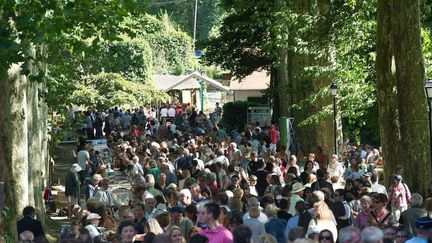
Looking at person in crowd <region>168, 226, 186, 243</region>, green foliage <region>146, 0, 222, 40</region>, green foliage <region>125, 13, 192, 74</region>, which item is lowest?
person in crowd <region>168, 226, 186, 243</region>

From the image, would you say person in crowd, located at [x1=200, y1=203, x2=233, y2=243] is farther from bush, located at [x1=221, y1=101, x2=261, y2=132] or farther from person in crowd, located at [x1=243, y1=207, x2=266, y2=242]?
bush, located at [x1=221, y1=101, x2=261, y2=132]

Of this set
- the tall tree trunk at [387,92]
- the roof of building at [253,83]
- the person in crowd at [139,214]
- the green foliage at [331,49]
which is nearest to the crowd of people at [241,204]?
the person in crowd at [139,214]

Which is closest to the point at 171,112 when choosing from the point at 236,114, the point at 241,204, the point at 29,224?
the point at 236,114

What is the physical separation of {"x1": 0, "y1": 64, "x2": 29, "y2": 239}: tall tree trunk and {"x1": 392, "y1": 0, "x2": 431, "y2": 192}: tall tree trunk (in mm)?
7515

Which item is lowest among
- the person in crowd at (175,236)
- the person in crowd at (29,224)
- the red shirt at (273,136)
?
the person in crowd at (29,224)

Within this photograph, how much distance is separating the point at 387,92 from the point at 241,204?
628 centimetres

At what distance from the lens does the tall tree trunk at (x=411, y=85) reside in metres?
20.1

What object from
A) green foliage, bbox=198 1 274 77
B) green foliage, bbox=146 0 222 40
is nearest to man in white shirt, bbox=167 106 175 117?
green foliage, bbox=198 1 274 77

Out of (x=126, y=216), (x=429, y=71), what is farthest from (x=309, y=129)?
(x=126, y=216)

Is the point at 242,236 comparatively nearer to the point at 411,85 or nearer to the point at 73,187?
the point at 411,85

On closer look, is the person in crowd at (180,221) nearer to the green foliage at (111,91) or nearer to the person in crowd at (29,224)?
the person in crowd at (29,224)

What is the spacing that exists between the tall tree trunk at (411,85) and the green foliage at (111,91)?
26.5 meters

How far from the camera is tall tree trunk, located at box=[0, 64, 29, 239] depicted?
58.4 feet

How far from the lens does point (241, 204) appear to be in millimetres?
15531
